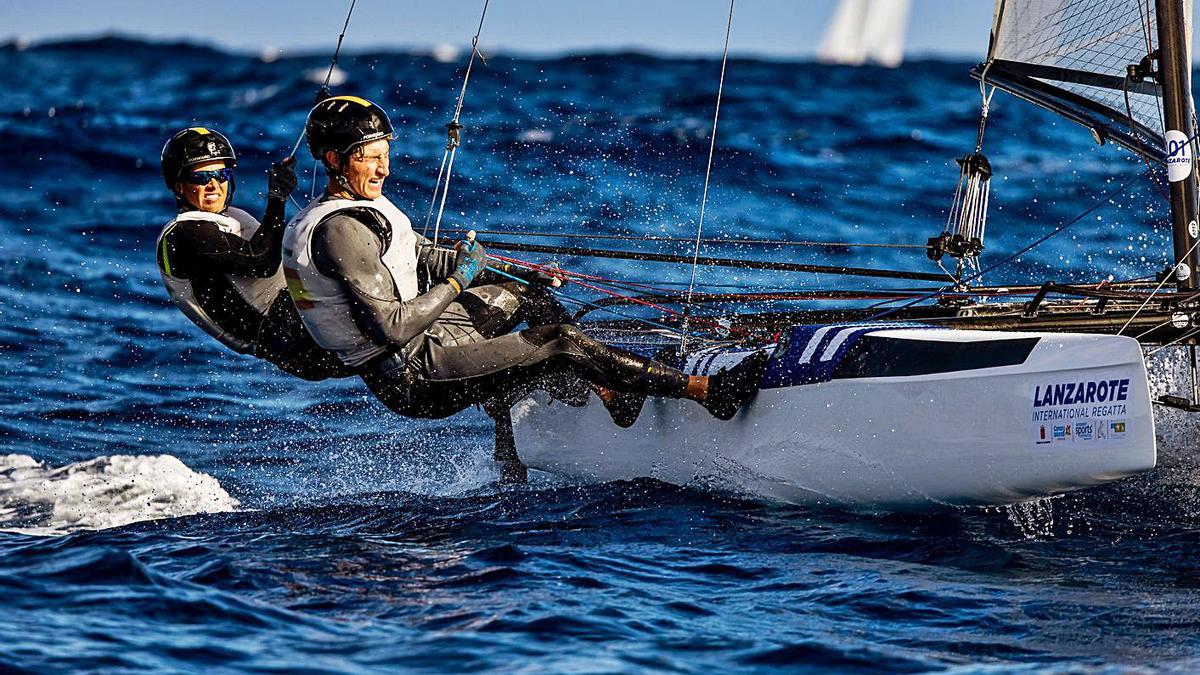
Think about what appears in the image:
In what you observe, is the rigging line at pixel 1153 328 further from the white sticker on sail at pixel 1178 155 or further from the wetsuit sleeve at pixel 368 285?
the wetsuit sleeve at pixel 368 285

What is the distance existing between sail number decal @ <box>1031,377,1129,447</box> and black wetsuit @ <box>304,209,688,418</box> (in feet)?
4.13

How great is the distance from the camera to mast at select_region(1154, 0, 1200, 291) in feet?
17.0

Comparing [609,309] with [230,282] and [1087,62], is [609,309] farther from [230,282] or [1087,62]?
[1087,62]

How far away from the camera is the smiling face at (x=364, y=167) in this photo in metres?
4.80

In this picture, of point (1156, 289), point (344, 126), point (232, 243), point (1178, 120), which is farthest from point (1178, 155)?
point (232, 243)

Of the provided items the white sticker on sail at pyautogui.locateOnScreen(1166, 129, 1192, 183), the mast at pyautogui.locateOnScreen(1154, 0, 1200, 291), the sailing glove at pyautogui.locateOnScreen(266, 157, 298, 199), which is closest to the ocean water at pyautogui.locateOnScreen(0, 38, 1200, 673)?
the mast at pyautogui.locateOnScreen(1154, 0, 1200, 291)

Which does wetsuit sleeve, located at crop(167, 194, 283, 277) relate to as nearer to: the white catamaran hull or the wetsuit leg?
the wetsuit leg

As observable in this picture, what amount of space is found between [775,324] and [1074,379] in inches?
61.1

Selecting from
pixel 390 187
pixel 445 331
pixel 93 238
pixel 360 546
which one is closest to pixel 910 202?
pixel 390 187

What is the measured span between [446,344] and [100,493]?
1490 millimetres

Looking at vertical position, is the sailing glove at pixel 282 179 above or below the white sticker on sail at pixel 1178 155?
below

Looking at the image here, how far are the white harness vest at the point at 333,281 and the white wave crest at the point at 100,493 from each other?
912mm

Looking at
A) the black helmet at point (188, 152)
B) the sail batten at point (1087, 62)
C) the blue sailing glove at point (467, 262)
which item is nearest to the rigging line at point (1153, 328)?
the sail batten at point (1087, 62)

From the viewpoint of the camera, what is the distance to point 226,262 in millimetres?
4977
